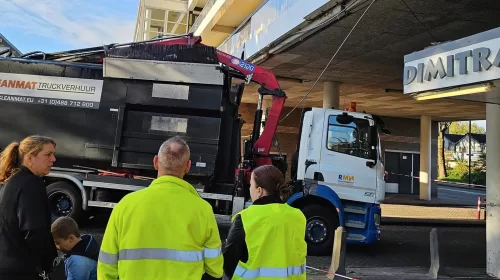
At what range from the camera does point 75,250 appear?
2828mm

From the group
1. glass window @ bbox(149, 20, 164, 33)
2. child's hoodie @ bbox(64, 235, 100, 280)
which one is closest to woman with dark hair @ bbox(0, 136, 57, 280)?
child's hoodie @ bbox(64, 235, 100, 280)

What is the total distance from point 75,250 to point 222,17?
61.6 feet

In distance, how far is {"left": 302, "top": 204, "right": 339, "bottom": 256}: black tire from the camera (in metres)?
7.66

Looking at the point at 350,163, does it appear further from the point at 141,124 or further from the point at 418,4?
the point at 141,124

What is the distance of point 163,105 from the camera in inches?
298

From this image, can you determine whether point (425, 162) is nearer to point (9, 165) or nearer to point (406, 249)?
point (406, 249)

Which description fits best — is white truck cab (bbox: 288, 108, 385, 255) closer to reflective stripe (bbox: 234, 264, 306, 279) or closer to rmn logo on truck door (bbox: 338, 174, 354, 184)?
rmn logo on truck door (bbox: 338, 174, 354, 184)

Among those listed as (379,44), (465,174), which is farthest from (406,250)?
(465,174)

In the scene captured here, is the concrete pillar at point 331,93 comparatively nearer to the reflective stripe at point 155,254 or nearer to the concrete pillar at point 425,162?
the concrete pillar at point 425,162

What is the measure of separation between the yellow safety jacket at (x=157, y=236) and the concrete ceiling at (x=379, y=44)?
6414 mm

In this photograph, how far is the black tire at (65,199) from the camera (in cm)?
757

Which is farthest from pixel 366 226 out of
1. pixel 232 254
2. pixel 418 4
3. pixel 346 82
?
pixel 346 82

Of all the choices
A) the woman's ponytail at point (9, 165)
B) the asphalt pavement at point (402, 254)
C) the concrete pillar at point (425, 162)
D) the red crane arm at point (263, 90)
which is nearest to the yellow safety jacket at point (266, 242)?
the woman's ponytail at point (9, 165)

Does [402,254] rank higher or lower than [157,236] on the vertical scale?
lower
